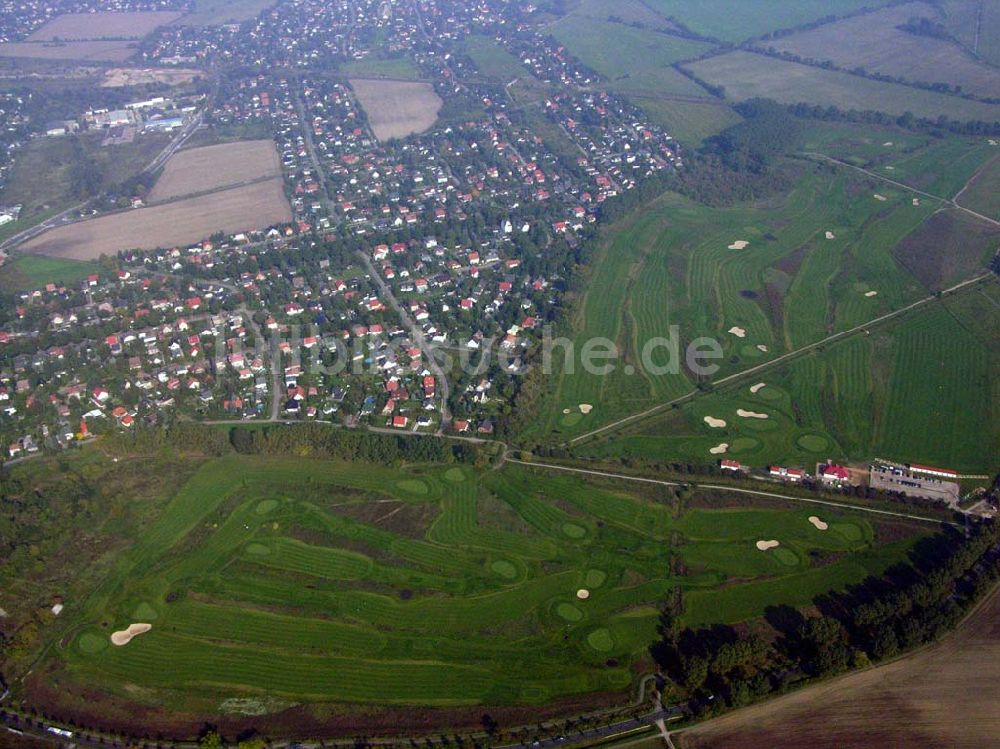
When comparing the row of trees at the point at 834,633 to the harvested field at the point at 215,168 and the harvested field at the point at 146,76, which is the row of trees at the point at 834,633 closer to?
the harvested field at the point at 215,168

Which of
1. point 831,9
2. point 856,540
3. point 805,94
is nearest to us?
point 856,540

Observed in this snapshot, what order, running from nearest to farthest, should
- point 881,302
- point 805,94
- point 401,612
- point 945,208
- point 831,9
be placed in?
point 401,612 < point 881,302 < point 945,208 < point 805,94 < point 831,9

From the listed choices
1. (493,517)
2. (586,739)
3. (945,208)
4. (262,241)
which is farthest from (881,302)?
(262,241)

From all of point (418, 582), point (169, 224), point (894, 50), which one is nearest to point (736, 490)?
point (418, 582)

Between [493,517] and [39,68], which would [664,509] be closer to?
[493,517]

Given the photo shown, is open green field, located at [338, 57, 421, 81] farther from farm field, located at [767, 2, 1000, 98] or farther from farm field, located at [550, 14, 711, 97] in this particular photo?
farm field, located at [767, 2, 1000, 98]

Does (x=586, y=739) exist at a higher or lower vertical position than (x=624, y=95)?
lower

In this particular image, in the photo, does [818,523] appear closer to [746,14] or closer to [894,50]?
[894,50]
